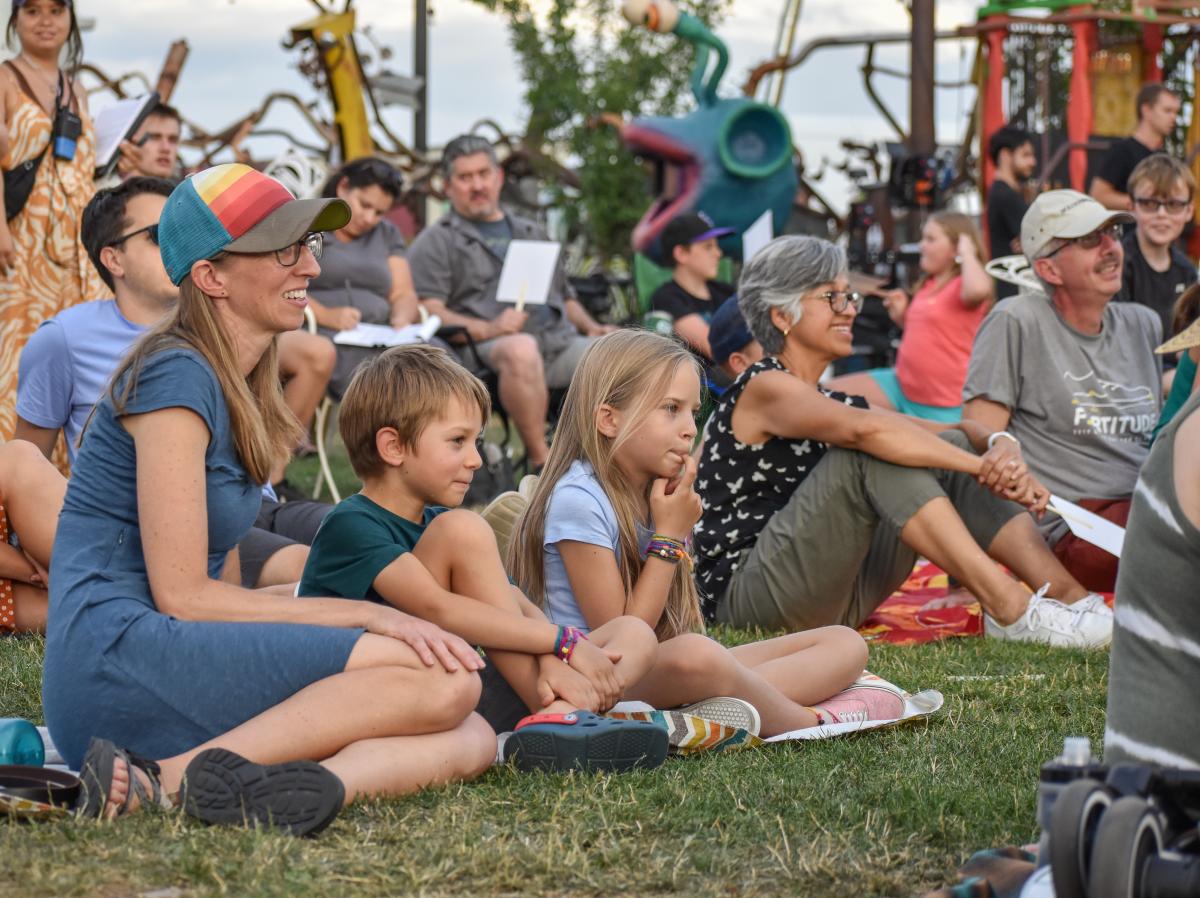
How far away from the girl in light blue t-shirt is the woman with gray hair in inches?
36.7

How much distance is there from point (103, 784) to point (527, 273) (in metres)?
5.53

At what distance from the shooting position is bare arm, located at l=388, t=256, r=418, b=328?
300 inches

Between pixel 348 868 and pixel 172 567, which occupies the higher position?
pixel 172 567

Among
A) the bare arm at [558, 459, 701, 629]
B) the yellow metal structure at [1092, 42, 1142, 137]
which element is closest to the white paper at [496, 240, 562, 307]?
the bare arm at [558, 459, 701, 629]

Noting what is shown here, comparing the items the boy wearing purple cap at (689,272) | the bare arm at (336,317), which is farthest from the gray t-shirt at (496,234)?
the bare arm at (336,317)

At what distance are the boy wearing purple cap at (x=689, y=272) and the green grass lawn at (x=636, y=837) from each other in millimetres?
4573

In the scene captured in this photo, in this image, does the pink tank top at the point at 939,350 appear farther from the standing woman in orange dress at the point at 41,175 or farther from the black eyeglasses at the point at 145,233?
the black eyeglasses at the point at 145,233

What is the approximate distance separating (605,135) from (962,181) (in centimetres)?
612

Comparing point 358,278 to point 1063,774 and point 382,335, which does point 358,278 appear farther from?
point 1063,774

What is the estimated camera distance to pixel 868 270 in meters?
12.5

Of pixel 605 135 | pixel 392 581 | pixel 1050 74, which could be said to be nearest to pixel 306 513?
pixel 392 581

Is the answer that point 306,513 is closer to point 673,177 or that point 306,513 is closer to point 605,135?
point 673,177

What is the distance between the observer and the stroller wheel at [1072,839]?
1.78m

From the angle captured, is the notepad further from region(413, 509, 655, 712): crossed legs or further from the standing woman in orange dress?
region(413, 509, 655, 712): crossed legs
